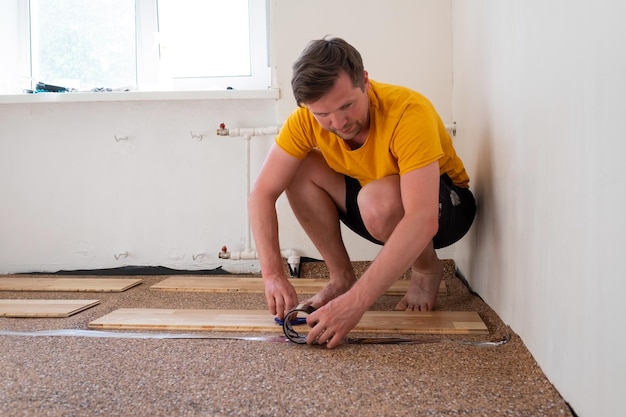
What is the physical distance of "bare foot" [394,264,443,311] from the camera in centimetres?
176

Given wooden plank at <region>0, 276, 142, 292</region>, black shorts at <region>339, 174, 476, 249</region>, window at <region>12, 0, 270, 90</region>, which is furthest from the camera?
window at <region>12, 0, 270, 90</region>

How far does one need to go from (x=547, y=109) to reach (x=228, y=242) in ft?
6.11

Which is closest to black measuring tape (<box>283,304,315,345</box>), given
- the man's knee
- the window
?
the man's knee

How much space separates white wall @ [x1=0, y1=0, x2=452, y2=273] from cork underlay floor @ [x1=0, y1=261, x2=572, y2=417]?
4.11ft

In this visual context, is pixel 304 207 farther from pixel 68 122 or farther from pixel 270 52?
pixel 68 122

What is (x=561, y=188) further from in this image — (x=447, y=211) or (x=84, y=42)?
(x=84, y=42)

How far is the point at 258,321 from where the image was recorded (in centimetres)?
162

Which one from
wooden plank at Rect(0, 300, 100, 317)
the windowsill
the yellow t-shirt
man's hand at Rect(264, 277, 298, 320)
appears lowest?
wooden plank at Rect(0, 300, 100, 317)

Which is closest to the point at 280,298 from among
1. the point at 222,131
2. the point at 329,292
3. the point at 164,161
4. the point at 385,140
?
the point at 329,292

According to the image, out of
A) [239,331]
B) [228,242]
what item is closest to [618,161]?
[239,331]

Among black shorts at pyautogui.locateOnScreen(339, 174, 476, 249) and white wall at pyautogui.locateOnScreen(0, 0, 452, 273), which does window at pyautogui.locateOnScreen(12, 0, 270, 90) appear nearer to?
white wall at pyautogui.locateOnScreen(0, 0, 452, 273)

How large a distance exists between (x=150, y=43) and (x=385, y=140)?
6.28 ft

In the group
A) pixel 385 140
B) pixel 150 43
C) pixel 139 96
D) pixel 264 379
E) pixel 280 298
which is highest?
pixel 150 43

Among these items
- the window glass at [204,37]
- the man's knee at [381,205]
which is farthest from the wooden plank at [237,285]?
the window glass at [204,37]
